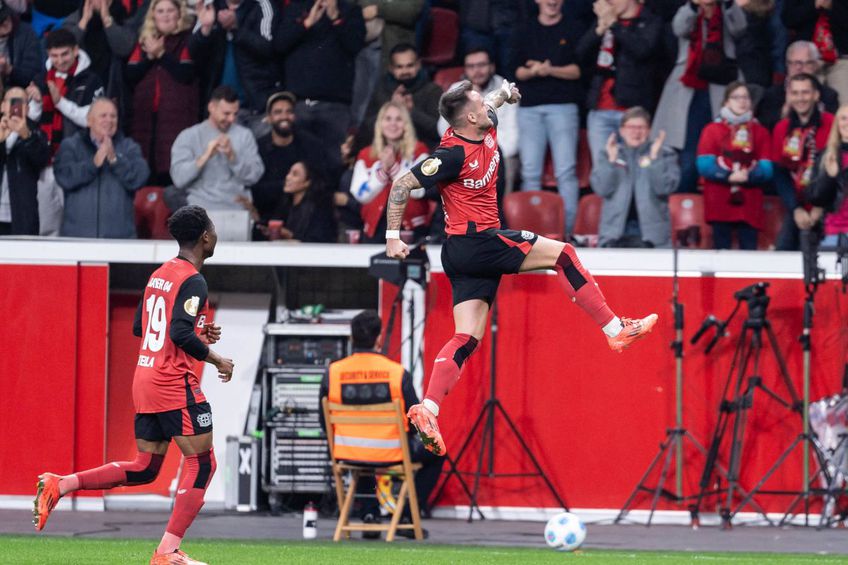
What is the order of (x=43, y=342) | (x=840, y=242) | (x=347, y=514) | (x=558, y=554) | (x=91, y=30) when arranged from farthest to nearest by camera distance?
(x=91, y=30), (x=43, y=342), (x=840, y=242), (x=347, y=514), (x=558, y=554)

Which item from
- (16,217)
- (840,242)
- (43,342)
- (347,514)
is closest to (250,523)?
(347,514)

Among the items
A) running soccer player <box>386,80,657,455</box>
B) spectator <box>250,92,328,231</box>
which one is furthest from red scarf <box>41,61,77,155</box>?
running soccer player <box>386,80,657,455</box>

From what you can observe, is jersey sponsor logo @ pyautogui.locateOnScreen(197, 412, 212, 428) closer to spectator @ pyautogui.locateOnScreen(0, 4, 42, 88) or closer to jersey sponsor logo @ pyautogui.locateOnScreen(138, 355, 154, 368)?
jersey sponsor logo @ pyautogui.locateOnScreen(138, 355, 154, 368)

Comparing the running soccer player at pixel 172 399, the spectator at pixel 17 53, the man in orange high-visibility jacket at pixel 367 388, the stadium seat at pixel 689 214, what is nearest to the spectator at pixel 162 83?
the spectator at pixel 17 53

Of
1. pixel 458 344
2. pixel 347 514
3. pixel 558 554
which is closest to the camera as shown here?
pixel 458 344

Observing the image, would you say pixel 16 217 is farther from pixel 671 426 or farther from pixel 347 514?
pixel 671 426

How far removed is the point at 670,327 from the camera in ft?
42.9

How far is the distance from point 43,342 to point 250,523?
2.86 metres

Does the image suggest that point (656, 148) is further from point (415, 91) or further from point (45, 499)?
point (45, 499)

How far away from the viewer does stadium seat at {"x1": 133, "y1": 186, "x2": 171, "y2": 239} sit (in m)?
13.7

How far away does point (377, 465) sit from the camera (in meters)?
10.9

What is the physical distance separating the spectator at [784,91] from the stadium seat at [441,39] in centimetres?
320

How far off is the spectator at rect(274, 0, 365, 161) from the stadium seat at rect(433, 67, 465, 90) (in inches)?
35.4

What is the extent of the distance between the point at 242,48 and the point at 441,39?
205cm
